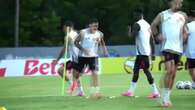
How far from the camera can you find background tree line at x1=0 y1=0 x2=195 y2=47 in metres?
57.2

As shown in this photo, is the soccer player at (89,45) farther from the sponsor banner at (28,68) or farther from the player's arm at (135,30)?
the sponsor banner at (28,68)

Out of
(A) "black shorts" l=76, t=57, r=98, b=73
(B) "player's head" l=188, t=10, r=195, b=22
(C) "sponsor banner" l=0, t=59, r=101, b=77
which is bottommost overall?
(C) "sponsor banner" l=0, t=59, r=101, b=77

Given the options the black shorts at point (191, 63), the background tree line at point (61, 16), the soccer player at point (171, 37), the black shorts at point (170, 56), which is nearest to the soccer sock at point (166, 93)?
the soccer player at point (171, 37)

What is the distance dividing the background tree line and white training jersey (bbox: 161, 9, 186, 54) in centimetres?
4019

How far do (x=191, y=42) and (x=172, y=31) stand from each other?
249cm

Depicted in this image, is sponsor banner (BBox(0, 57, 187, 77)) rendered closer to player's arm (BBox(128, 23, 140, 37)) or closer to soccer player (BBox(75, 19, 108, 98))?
soccer player (BBox(75, 19, 108, 98))

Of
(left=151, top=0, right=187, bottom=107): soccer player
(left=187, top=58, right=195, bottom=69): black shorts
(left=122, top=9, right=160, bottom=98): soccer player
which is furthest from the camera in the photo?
(left=122, top=9, right=160, bottom=98): soccer player

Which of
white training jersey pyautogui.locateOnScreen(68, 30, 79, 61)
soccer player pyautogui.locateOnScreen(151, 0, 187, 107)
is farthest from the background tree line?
soccer player pyautogui.locateOnScreen(151, 0, 187, 107)

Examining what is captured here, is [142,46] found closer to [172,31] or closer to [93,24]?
[93,24]

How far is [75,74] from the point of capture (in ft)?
65.4

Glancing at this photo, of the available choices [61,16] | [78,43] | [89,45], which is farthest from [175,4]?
[61,16]

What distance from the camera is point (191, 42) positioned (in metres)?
17.2

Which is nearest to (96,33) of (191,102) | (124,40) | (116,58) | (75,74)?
(75,74)

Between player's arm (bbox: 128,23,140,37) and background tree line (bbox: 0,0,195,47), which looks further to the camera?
background tree line (bbox: 0,0,195,47)
